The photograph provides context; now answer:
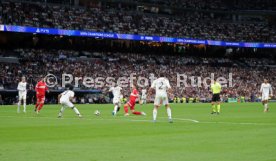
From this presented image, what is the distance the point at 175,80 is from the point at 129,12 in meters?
14.5

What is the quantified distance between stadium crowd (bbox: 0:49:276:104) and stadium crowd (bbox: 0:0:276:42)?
158 inches

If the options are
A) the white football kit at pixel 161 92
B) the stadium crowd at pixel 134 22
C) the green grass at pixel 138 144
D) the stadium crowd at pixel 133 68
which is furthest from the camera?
the stadium crowd at pixel 134 22

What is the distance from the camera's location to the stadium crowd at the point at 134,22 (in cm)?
7725

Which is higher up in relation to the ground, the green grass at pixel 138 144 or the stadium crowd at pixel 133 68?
the stadium crowd at pixel 133 68

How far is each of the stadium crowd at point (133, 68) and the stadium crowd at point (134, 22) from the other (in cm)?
400

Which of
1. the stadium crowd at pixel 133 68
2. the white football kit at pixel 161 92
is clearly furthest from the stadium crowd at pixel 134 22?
the white football kit at pixel 161 92

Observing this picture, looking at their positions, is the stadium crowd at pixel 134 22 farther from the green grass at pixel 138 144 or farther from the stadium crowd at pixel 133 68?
the green grass at pixel 138 144

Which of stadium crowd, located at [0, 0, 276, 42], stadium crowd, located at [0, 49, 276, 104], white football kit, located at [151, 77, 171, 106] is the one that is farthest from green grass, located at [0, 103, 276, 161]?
stadium crowd, located at [0, 0, 276, 42]

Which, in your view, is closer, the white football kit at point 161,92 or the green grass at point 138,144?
the green grass at point 138,144

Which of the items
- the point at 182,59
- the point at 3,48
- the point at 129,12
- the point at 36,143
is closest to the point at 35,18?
the point at 3,48

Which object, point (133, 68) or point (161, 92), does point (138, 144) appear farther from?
point (133, 68)

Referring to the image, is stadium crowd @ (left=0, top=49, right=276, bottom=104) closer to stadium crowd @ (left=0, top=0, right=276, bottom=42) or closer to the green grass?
stadium crowd @ (left=0, top=0, right=276, bottom=42)

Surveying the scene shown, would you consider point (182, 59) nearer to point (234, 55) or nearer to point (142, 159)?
point (234, 55)

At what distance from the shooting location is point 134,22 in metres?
89.2
